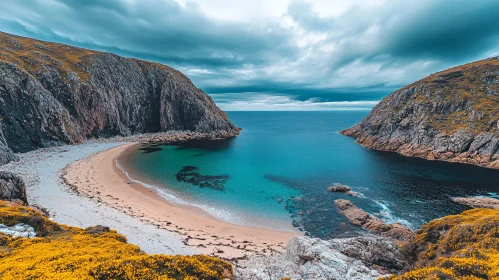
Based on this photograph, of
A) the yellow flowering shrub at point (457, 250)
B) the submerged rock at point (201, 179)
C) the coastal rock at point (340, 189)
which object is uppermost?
the yellow flowering shrub at point (457, 250)

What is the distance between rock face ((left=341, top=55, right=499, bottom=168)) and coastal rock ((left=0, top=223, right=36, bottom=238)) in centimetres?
10664

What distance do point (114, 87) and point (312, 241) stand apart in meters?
131

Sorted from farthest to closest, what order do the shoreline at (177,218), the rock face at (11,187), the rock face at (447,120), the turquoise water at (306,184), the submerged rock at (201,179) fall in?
the rock face at (447,120) → the submerged rock at (201,179) → the turquoise water at (306,184) → the shoreline at (177,218) → the rock face at (11,187)

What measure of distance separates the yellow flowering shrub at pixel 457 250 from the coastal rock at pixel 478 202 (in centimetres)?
2784

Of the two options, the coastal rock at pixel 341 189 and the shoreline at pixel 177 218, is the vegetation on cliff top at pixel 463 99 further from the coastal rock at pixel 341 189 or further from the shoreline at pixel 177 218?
the shoreline at pixel 177 218

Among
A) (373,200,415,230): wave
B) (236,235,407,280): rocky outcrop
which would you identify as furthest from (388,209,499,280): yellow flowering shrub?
(373,200,415,230): wave

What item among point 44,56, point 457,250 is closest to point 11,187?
point 457,250

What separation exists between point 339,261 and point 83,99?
119133mm

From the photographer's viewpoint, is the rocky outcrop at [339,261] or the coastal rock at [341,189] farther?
the coastal rock at [341,189]

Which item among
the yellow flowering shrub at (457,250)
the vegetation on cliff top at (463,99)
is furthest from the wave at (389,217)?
the vegetation on cliff top at (463,99)

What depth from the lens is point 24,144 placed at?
7219 centimetres

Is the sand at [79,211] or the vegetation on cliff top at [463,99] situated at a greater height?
the vegetation on cliff top at [463,99]

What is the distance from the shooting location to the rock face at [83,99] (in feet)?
245

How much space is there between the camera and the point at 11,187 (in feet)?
97.0
